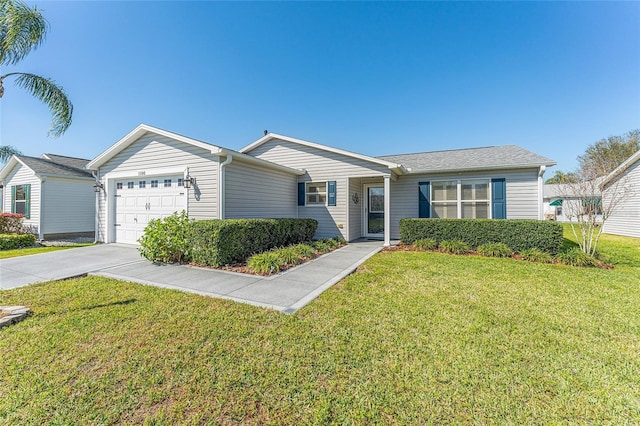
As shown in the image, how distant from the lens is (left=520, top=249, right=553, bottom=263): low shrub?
24.0ft

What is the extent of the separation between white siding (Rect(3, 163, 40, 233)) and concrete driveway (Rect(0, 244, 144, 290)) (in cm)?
601

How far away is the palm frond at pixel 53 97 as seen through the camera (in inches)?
225

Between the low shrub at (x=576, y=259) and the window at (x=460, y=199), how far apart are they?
3.05 metres

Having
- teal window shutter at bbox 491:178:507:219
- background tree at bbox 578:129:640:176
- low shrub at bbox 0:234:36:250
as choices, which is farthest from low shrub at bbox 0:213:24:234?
background tree at bbox 578:129:640:176

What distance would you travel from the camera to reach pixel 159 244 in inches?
271

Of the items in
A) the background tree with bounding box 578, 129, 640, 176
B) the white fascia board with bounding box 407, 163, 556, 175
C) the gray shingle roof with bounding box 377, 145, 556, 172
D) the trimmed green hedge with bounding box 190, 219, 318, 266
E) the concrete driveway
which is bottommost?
the concrete driveway

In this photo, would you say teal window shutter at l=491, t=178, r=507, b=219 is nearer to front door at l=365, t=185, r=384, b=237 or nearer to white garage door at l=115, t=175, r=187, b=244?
front door at l=365, t=185, r=384, b=237

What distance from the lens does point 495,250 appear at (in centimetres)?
804

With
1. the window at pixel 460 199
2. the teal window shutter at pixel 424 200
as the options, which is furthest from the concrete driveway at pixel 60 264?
the window at pixel 460 199

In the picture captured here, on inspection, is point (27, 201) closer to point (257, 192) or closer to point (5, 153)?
point (257, 192)

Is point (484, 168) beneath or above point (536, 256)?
above

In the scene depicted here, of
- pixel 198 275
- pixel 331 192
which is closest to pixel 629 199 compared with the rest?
pixel 331 192

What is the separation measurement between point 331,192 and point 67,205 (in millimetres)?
12844

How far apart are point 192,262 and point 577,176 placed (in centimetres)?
1175
